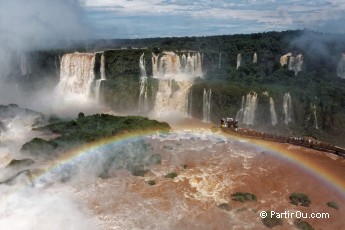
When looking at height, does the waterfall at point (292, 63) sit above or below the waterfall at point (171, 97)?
above

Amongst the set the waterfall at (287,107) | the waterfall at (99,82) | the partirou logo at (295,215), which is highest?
the waterfall at (99,82)

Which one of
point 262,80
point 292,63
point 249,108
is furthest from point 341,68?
point 249,108

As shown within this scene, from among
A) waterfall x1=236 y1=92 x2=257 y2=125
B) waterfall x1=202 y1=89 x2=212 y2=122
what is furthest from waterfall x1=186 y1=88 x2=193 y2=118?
waterfall x1=236 y1=92 x2=257 y2=125

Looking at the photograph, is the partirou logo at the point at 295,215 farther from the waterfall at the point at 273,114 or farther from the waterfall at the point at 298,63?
the waterfall at the point at 298,63

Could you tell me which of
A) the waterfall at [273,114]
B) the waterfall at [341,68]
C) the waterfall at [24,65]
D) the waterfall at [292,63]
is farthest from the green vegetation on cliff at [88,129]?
the waterfall at [341,68]

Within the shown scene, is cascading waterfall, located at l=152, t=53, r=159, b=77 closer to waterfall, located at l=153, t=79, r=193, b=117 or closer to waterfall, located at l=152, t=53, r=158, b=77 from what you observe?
waterfall, located at l=152, t=53, r=158, b=77

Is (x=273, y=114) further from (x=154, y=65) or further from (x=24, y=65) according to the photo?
(x=24, y=65)

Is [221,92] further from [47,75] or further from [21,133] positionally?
[47,75]
